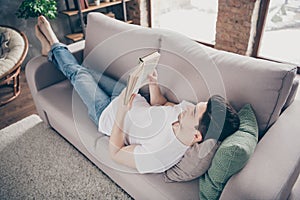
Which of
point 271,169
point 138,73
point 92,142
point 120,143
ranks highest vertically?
point 138,73

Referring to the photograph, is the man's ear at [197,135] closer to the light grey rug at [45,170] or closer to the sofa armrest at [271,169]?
the sofa armrest at [271,169]

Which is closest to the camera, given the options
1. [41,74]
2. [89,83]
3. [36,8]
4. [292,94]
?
[292,94]

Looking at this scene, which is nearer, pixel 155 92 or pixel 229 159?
pixel 229 159

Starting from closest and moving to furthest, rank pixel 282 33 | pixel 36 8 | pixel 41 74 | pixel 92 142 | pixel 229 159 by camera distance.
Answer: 1. pixel 229 159
2. pixel 92 142
3. pixel 41 74
4. pixel 36 8
5. pixel 282 33

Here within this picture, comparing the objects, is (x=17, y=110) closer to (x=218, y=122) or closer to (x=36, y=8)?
(x=36, y=8)

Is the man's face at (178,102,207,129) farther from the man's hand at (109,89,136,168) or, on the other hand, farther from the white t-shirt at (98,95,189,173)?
the man's hand at (109,89,136,168)

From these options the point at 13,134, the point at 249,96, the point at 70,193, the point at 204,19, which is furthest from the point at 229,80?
the point at 204,19

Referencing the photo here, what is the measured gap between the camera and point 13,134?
2041mm

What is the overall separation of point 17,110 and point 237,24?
2.18 m

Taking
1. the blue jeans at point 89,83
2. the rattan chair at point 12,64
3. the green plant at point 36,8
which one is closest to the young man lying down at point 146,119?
the blue jeans at point 89,83

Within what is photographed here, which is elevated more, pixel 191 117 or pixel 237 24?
pixel 191 117

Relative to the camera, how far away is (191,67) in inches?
55.2

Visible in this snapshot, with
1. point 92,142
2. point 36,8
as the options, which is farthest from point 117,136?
point 36,8

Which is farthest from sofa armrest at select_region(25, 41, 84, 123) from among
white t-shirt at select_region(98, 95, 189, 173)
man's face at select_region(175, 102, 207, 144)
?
man's face at select_region(175, 102, 207, 144)
